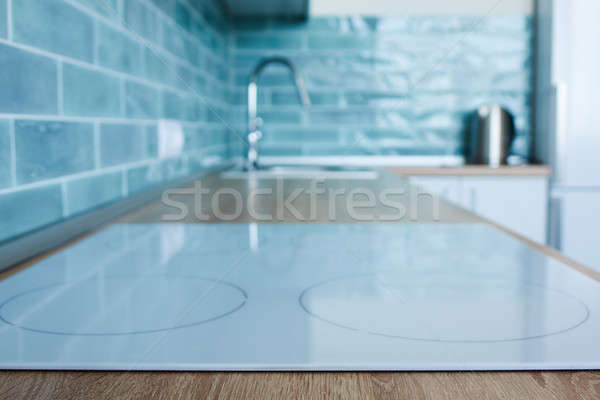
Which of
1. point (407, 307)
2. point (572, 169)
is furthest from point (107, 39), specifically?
point (572, 169)

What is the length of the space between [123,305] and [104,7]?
2.48ft

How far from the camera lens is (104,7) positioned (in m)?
1.13

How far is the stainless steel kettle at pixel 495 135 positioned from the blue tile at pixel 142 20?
1.50 m

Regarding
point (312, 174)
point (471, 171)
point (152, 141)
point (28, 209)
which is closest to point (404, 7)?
point (471, 171)

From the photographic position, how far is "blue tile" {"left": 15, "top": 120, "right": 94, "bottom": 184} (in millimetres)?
812

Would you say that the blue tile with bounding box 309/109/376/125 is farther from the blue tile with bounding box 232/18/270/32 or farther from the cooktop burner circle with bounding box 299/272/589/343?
the cooktop burner circle with bounding box 299/272/589/343

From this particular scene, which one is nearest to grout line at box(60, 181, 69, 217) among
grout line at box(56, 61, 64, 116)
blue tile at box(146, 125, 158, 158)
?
grout line at box(56, 61, 64, 116)

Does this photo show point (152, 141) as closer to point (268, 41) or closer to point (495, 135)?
point (268, 41)

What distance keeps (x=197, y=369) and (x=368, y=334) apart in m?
0.13

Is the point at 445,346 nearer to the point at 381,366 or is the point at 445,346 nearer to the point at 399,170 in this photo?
the point at 381,366

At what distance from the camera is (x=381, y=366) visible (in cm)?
40

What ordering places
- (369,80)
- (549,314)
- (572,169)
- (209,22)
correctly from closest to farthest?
(549,314) < (209,22) < (572,169) < (369,80)

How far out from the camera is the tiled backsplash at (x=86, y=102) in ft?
2.60

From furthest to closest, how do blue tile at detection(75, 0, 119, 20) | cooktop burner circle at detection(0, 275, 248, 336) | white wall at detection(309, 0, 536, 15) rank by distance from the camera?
white wall at detection(309, 0, 536, 15)
blue tile at detection(75, 0, 119, 20)
cooktop burner circle at detection(0, 275, 248, 336)
